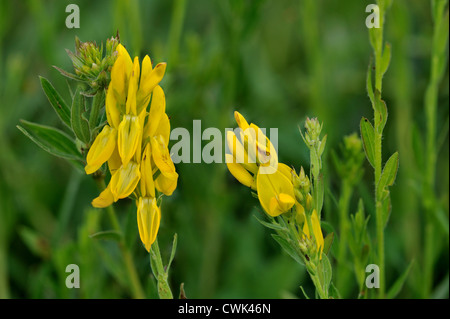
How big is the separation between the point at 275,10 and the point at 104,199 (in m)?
1.18

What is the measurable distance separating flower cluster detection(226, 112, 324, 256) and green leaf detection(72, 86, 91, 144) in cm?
14

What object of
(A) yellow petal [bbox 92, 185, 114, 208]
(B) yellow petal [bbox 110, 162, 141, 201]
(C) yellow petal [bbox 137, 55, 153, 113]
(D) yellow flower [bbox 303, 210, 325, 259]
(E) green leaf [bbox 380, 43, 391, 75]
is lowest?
(D) yellow flower [bbox 303, 210, 325, 259]

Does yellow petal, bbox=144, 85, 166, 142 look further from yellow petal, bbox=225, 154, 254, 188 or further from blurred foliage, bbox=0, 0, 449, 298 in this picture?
blurred foliage, bbox=0, 0, 449, 298

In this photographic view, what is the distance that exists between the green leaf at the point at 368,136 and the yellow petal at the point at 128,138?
210 millimetres

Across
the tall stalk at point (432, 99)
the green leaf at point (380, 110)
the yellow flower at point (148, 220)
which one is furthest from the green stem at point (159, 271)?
the tall stalk at point (432, 99)

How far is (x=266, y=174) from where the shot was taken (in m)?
0.50

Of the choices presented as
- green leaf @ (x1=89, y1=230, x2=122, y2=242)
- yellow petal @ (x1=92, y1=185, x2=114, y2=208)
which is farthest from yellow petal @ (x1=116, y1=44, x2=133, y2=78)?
green leaf @ (x1=89, y1=230, x2=122, y2=242)

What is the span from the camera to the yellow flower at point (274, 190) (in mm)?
500

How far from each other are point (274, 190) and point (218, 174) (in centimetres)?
55

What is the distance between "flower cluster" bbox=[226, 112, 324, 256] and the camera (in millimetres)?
492

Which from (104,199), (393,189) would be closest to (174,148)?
(104,199)

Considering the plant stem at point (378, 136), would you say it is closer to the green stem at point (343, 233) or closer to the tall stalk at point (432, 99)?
the green stem at point (343, 233)

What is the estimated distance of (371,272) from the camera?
2.17 ft
